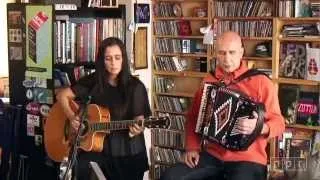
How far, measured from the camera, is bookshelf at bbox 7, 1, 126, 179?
357 cm

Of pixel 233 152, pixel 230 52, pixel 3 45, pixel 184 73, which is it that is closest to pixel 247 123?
pixel 233 152

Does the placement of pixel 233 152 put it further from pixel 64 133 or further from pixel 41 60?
pixel 41 60

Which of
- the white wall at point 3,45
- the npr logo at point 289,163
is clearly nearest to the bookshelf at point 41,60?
the npr logo at point 289,163

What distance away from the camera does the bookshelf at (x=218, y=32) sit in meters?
4.11

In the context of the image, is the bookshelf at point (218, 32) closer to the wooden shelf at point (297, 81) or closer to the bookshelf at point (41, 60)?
the wooden shelf at point (297, 81)

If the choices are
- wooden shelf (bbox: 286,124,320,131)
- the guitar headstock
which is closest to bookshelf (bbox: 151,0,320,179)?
wooden shelf (bbox: 286,124,320,131)

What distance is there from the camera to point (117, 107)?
130 inches

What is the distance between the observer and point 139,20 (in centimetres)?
460

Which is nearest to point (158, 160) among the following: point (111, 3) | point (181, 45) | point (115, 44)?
point (181, 45)

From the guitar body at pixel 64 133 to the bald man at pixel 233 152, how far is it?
1.54ft

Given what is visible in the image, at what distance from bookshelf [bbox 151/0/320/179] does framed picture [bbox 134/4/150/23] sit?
0.35 ft

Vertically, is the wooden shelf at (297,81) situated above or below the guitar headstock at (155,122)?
above

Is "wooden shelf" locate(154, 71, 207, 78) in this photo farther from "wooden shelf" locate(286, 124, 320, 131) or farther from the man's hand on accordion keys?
the man's hand on accordion keys

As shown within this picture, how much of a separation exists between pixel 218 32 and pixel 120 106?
1458 mm
